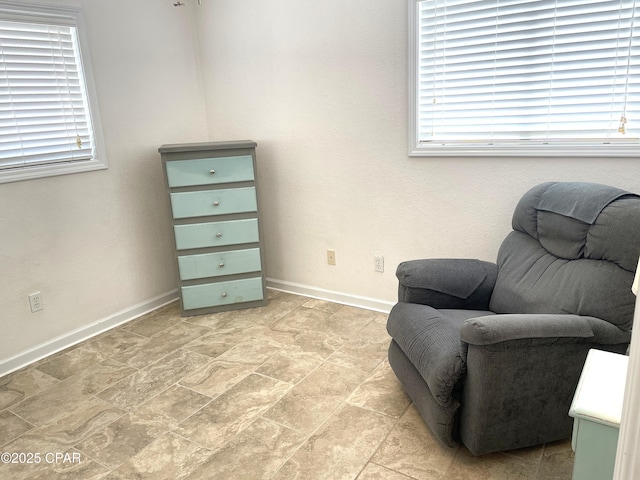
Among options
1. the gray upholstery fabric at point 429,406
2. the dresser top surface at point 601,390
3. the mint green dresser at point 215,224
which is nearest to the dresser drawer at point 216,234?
the mint green dresser at point 215,224

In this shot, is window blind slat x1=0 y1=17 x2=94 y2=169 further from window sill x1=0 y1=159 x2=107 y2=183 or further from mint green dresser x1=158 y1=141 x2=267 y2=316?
mint green dresser x1=158 y1=141 x2=267 y2=316

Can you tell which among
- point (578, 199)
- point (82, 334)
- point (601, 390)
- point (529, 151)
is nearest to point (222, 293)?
point (82, 334)

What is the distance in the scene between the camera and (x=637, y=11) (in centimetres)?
228

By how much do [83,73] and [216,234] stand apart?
1.26 m

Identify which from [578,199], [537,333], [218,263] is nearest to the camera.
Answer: [537,333]

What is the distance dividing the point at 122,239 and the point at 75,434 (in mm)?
1466

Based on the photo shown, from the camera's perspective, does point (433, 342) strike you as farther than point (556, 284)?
No

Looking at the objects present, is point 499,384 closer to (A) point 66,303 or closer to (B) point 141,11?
(A) point 66,303

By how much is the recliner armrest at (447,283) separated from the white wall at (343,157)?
0.48 metres

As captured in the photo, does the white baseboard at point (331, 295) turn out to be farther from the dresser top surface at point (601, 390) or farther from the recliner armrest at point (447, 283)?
the dresser top surface at point (601, 390)

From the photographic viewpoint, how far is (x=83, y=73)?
3.06 metres

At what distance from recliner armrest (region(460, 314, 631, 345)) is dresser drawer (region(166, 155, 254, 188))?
6.52 ft

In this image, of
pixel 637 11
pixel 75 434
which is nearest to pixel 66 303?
pixel 75 434

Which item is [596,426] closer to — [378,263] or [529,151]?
[529,151]
